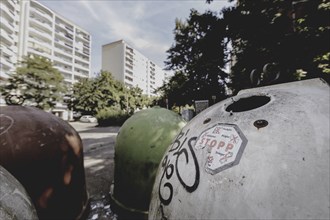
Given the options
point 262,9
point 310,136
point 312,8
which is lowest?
point 310,136

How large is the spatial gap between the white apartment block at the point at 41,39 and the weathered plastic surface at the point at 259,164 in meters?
37.0

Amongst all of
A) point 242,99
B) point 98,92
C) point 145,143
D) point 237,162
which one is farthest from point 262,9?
point 98,92

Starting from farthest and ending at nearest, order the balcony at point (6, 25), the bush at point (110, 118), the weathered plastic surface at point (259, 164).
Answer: the balcony at point (6, 25) → the bush at point (110, 118) → the weathered plastic surface at point (259, 164)

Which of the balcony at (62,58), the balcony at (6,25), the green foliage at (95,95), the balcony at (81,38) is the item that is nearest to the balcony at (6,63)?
the balcony at (6,25)

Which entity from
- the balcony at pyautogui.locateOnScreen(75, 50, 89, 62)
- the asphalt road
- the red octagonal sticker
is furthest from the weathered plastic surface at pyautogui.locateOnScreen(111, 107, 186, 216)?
the balcony at pyautogui.locateOnScreen(75, 50, 89, 62)

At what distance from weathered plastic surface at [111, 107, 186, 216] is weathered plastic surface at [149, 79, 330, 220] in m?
1.93

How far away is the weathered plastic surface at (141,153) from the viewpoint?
3514 mm

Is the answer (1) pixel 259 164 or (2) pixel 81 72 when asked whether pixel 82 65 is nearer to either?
(2) pixel 81 72

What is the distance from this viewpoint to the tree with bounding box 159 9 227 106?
1622 centimetres

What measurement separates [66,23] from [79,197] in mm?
71738

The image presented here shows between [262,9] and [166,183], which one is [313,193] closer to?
[166,183]

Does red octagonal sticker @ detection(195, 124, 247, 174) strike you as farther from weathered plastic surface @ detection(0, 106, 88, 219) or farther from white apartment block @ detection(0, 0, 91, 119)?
white apartment block @ detection(0, 0, 91, 119)

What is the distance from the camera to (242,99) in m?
1.66

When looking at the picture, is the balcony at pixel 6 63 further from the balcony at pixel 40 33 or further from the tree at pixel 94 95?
the tree at pixel 94 95
